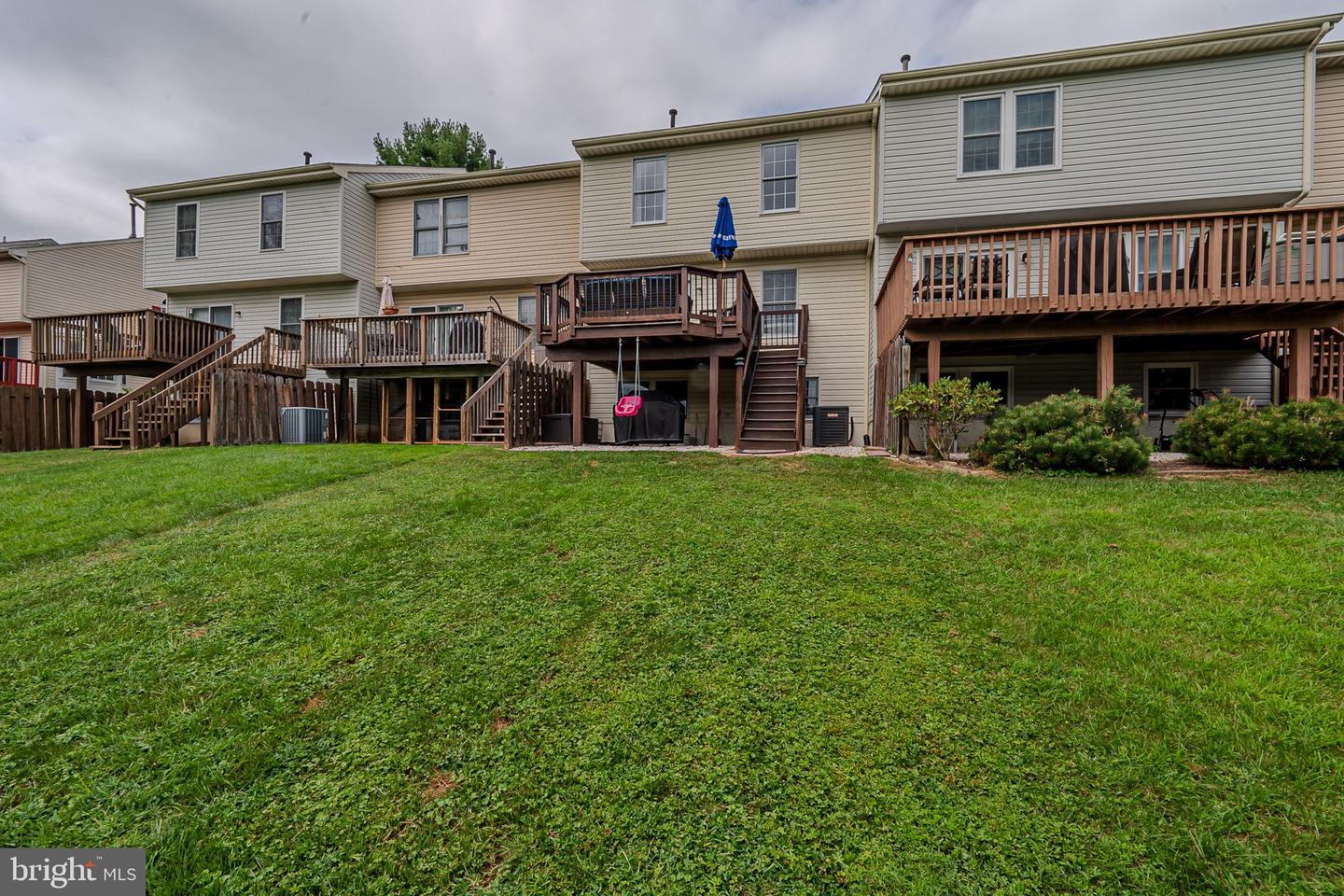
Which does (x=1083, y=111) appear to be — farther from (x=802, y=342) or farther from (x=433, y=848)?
(x=433, y=848)

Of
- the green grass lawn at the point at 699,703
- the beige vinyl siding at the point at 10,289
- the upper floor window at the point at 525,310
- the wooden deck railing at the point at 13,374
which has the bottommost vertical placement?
the green grass lawn at the point at 699,703

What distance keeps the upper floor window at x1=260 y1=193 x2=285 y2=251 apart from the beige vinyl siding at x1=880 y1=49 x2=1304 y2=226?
1629cm

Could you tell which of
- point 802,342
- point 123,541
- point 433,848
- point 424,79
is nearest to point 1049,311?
point 802,342

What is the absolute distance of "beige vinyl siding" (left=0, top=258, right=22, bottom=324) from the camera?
20062 mm

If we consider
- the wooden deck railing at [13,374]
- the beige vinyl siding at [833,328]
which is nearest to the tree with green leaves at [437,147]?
the wooden deck railing at [13,374]

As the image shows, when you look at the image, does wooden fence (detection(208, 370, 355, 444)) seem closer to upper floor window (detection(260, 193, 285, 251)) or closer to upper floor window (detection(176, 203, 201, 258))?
upper floor window (detection(260, 193, 285, 251))

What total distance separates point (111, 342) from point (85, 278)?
899cm

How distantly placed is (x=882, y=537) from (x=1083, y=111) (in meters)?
11.4

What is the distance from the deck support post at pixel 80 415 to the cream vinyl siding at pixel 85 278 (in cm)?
671

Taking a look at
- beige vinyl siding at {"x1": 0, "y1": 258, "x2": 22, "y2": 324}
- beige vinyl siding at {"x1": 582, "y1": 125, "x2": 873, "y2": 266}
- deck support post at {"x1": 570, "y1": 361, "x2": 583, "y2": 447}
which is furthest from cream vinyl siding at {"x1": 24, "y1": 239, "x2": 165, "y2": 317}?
deck support post at {"x1": 570, "y1": 361, "x2": 583, "y2": 447}

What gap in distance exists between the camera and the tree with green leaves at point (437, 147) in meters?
29.1

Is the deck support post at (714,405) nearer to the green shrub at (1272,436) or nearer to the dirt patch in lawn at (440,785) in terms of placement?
the green shrub at (1272,436)

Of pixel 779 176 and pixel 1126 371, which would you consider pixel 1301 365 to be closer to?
pixel 1126 371

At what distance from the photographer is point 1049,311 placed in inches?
321
